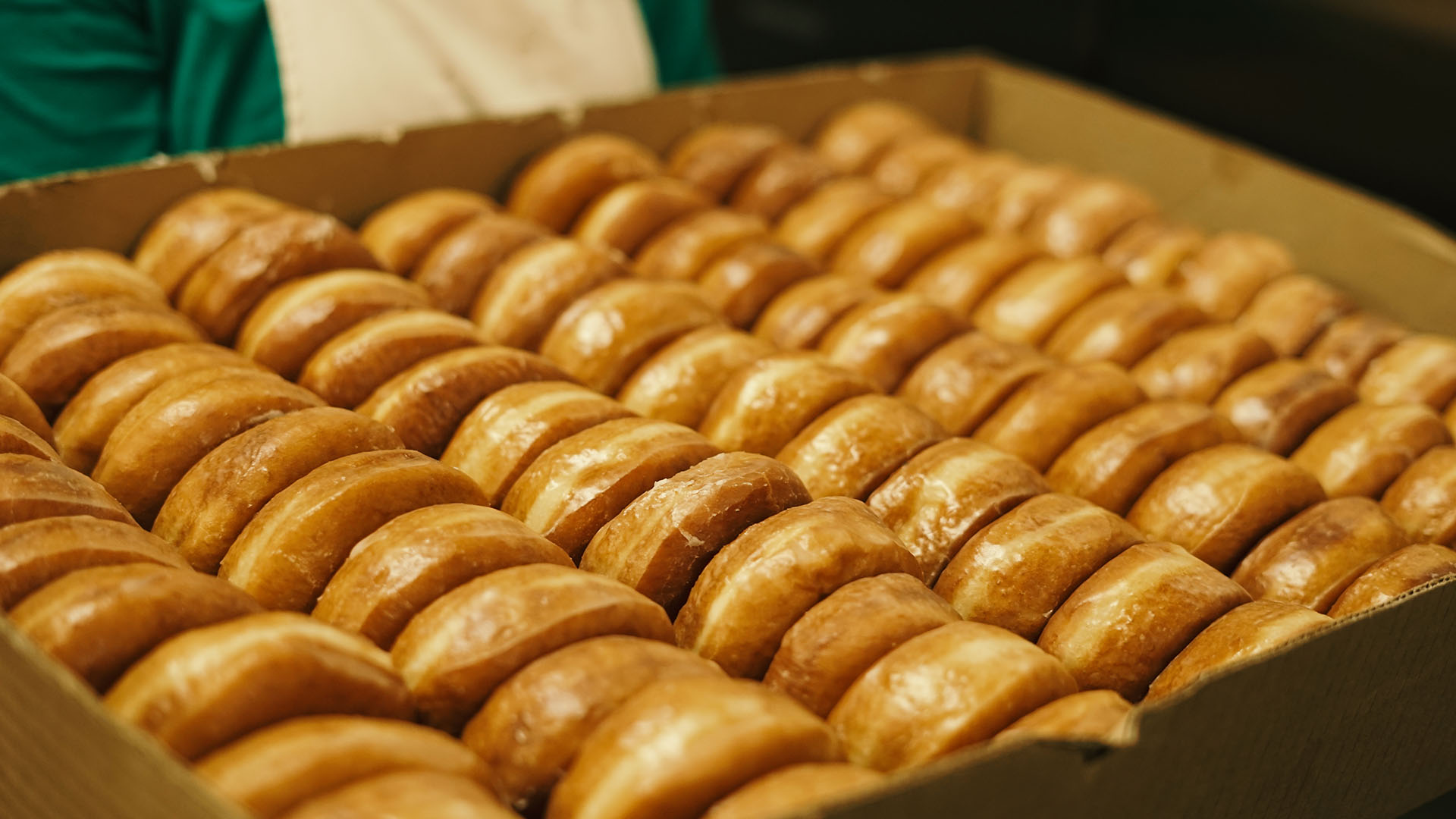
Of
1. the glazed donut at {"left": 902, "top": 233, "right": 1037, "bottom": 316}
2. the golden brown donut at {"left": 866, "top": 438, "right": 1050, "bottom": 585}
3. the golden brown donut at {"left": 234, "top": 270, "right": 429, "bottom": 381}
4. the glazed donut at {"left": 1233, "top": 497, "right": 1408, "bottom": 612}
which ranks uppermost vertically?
the golden brown donut at {"left": 234, "top": 270, "right": 429, "bottom": 381}

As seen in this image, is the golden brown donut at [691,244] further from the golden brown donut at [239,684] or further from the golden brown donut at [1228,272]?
the golden brown donut at [239,684]

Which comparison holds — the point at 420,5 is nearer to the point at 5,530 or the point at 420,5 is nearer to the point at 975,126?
the point at 975,126

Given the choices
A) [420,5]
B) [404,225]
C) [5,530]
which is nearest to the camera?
[5,530]

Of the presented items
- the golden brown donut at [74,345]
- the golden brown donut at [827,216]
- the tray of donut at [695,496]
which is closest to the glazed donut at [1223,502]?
the tray of donut at [695,496]

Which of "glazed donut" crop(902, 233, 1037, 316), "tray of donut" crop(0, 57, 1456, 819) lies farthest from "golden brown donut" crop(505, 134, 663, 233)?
"glazed donut" crop(902, 233, 1037, 316)

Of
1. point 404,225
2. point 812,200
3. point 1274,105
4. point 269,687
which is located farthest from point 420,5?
point 1274,105

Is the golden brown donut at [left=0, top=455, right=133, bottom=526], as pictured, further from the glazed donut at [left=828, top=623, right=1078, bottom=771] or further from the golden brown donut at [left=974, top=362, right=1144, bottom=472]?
the golden brown donut at [left=974, top=362, right=1144, bottom=472]
